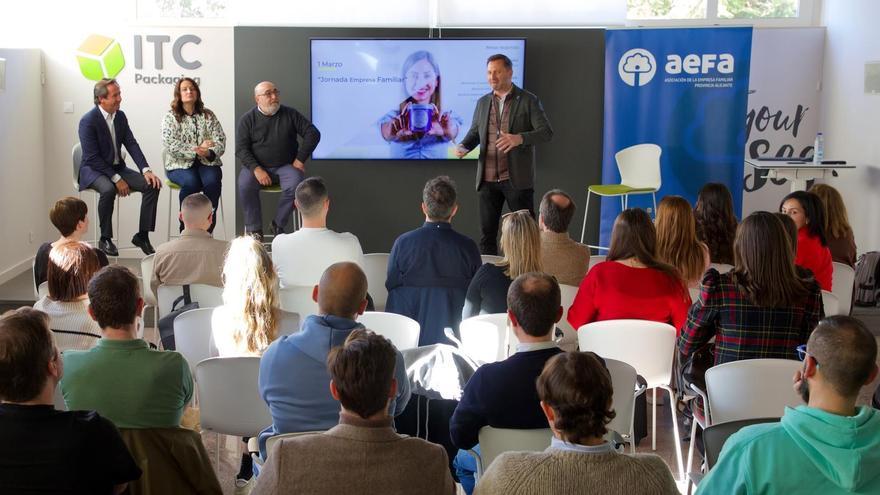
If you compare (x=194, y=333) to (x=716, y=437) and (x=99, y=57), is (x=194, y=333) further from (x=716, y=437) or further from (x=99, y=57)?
(x=99, y=57)

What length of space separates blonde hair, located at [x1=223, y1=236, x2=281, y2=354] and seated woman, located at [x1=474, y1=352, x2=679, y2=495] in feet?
5.84

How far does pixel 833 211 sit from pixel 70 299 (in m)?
4.19

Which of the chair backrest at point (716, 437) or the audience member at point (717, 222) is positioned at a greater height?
the audience member at point (717, 222)

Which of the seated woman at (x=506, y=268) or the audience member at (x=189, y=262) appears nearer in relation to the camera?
the seated woman at (x=506, y=268)

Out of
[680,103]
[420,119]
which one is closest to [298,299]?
[420,119]

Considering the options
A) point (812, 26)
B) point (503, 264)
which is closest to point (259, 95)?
point (503, 264)

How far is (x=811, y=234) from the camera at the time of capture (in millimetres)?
5242

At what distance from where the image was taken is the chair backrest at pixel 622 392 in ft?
11.2

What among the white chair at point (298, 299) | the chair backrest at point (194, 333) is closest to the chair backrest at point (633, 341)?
the white chair at point (298, 299)

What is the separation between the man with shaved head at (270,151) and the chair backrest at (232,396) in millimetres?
4705

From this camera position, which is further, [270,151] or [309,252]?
[270,151]

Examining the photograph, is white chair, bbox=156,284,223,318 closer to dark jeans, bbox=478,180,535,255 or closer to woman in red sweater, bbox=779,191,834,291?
woman in red sweater, bbox=779,191,834,291

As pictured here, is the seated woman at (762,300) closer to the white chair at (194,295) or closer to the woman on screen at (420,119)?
the white chair at (194,295)

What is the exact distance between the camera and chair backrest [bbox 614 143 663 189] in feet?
28.6
